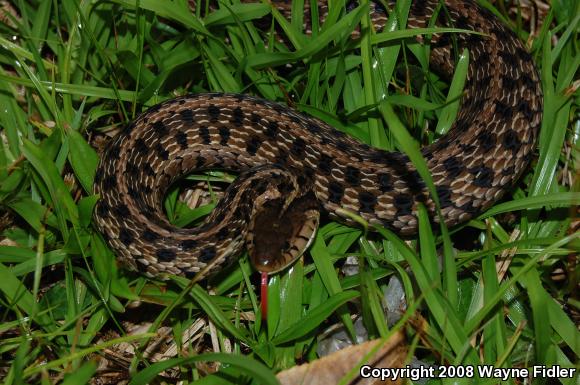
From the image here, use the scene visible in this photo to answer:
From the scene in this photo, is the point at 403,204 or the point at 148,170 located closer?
the point at 403,204

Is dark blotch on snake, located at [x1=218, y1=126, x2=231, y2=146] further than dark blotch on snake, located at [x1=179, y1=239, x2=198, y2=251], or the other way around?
dark blotch on snake, located at [x1=218, y1=126, x2=231, y2=146]

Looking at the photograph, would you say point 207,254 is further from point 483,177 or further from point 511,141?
point 511,141

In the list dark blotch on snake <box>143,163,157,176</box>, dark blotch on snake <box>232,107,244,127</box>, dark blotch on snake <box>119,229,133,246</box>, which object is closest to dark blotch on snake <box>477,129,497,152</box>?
dark blotch on snake <box>232,107,244,127</box>

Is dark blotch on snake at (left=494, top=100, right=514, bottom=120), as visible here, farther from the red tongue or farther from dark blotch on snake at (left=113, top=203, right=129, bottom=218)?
dark blotch on snake at (left=113, top=203, right=129, bottom=218)

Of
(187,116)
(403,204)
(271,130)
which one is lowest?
(403,204)

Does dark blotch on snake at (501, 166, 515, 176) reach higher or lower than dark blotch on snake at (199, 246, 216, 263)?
higher

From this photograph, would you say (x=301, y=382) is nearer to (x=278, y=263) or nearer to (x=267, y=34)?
(x=278, y=263)

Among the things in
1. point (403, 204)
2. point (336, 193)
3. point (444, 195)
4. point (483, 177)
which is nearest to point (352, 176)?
point (336, 193)

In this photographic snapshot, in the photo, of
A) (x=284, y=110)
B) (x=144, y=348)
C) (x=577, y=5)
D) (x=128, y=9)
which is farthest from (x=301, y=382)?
(x=577, y=5)
